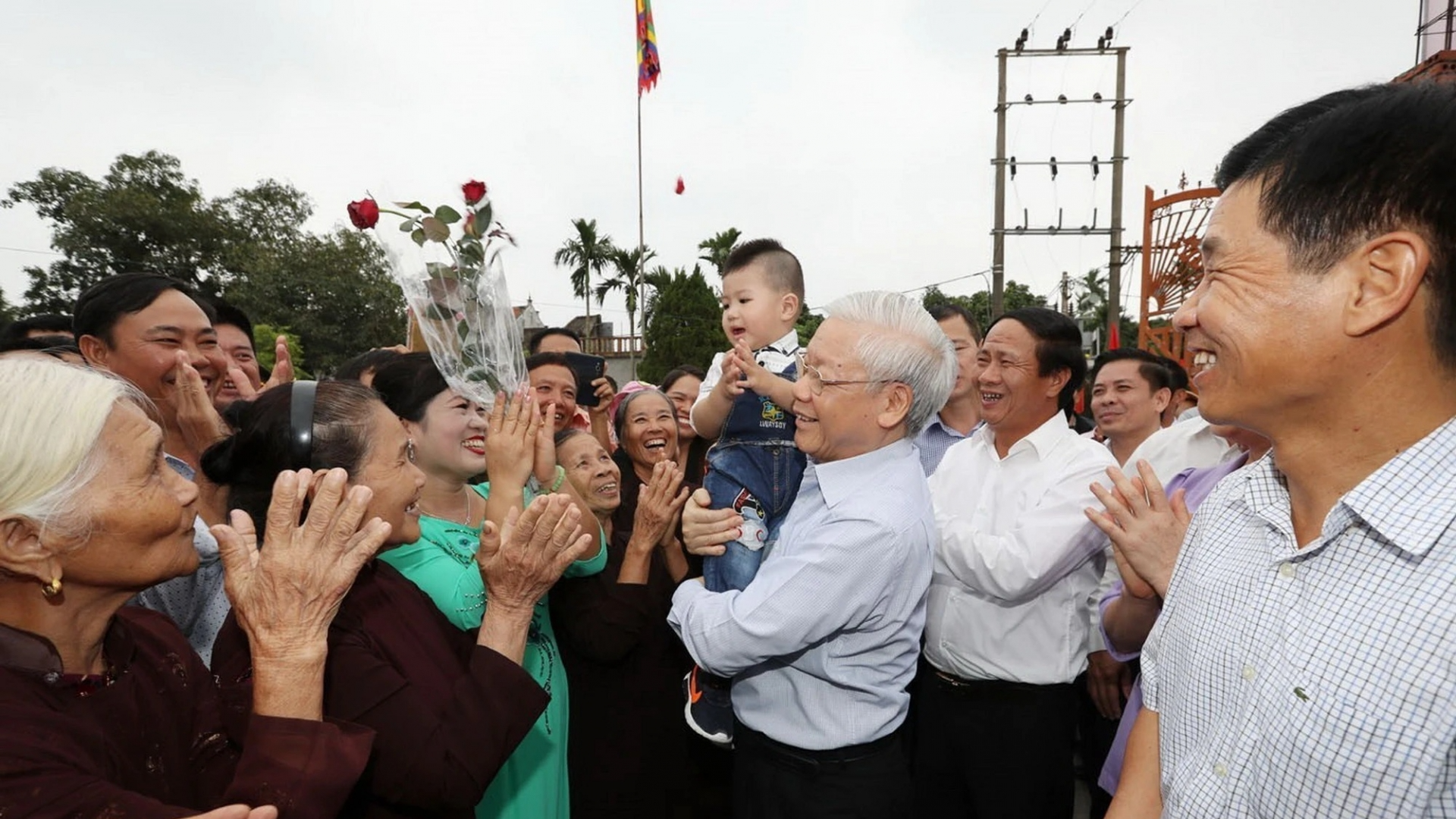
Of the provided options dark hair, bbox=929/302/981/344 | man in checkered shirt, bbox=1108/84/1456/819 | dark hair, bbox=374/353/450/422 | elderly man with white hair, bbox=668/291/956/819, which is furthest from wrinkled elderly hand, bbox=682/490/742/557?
dark hair, bbox=929/302/981/344

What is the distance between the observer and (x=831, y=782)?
2242 mm

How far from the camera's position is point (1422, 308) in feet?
3.83

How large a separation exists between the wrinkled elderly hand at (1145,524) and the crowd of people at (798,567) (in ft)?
0.04

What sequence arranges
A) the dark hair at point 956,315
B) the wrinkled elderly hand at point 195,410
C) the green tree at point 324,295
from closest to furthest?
the wrinkled elderly hand at point 195,410 < the dark hair at point 956,315 < the green tree at point 324,295

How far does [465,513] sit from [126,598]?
1280 mm

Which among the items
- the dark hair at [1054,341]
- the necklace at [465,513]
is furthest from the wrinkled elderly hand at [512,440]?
the dark hair at [1054,341]

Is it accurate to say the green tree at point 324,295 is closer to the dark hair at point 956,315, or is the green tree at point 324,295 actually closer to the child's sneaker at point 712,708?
the dark hair at point 956,315

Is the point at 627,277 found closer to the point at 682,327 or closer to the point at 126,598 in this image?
the point at 682,327

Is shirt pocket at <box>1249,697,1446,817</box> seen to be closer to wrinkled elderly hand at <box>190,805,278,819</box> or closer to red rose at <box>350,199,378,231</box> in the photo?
wrinkled elderly hand at <box>190,805,278,819</box>

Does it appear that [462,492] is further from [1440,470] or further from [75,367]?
[1440,470]

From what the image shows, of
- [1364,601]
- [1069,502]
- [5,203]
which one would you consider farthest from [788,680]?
[5,203]

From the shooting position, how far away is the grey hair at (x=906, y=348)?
234cm

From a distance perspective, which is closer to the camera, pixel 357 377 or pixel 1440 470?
pixel 1440 470

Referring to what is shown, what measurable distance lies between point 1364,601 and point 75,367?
2308mm
